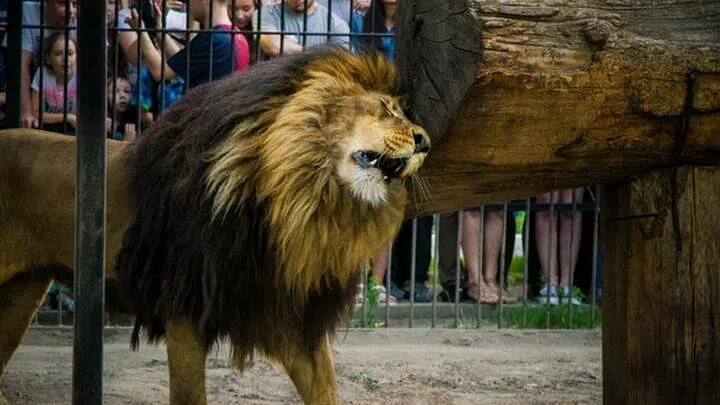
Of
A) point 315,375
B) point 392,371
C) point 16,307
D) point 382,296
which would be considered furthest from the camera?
point 382,296

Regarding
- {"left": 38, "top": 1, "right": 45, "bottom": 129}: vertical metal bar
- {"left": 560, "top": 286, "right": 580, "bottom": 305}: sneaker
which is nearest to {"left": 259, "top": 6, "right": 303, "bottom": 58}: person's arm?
{"left": 38, "top": 1, "right": 45, "bottom": 129}: vertical metal bar

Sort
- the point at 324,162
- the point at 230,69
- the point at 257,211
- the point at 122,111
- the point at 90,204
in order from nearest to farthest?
the point at 90,204 < the point at 324,162 < the point at 257,211 < the point at 230,69 < the point at 122,111

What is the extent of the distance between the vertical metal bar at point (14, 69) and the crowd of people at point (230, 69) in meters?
0.08

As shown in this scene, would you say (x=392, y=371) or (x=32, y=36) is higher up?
(x=32, y=36)

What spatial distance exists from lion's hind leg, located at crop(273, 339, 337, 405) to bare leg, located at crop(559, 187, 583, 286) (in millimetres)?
3452

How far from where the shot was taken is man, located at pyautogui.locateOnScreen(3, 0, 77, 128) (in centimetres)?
755

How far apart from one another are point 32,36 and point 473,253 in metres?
2.96

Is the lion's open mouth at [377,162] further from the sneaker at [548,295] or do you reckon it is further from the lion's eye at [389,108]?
the sneaker at [548,295]

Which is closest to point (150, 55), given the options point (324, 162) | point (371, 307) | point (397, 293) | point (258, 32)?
point (258, 32)

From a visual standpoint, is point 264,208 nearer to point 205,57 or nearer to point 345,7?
point 205,57

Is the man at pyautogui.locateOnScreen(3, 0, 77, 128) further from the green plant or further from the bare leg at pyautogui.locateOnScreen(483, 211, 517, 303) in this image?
the bare leg at pyautogui.locateOnScreen(483, 211, 517, 303)

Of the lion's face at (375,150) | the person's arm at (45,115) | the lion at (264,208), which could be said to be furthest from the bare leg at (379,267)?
the lion's face at (375,150)

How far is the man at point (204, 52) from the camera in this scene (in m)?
7.72

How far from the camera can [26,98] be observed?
7.59 metres
